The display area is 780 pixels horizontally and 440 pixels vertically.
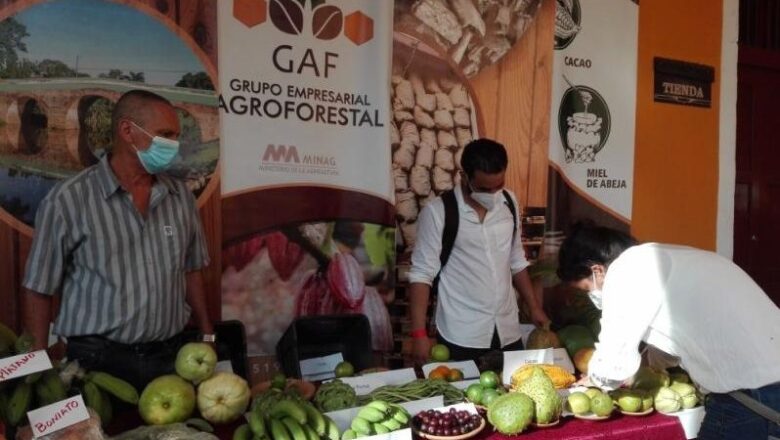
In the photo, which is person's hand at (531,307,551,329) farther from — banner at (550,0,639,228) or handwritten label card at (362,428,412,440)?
handwritten label card at (362,428,412,440)

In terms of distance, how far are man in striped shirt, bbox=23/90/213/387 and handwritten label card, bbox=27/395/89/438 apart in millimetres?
691

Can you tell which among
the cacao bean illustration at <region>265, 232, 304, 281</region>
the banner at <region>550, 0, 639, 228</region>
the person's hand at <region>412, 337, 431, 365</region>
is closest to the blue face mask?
the cacao bean illustration at <region>265, 232, 304, 281</region>

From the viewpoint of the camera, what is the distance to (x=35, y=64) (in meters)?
3.14

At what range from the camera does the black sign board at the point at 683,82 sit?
5152mm

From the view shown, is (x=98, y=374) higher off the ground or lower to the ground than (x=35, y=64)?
lower

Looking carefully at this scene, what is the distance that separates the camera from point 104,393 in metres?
2.44

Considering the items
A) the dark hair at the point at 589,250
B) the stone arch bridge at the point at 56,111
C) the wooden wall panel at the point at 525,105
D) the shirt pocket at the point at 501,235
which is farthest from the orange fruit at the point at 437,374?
the stone arch bridge at the point at 56,111

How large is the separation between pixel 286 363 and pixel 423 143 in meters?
1.58

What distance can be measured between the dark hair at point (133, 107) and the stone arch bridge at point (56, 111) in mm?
249

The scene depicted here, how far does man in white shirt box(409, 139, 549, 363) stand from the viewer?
11.5 feet

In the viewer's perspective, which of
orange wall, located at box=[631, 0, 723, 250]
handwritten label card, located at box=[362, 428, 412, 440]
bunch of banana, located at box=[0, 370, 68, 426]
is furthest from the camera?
orange wall, located at box=[631, 0, 723, 250]

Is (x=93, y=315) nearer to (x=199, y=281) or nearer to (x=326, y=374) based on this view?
(x=199, y=281)

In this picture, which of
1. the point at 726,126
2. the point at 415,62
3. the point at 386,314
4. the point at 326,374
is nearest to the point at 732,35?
the point at 726,126

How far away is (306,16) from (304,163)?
32.8 inches
